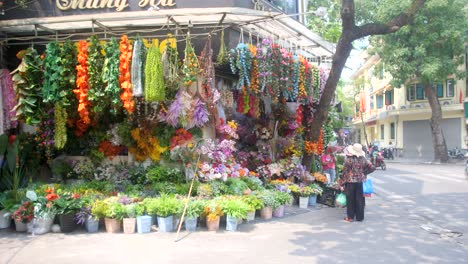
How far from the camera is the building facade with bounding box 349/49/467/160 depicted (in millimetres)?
29125

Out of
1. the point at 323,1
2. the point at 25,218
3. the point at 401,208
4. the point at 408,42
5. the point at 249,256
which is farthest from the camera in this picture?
the point at 408,42

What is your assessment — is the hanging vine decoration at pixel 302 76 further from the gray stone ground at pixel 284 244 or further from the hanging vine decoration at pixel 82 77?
the hanging vine decoration at pixel 82 77

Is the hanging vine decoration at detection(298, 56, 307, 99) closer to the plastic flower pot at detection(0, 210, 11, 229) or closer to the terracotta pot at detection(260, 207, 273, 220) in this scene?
the terracotta pot at detection(260, 207, 273, 220)

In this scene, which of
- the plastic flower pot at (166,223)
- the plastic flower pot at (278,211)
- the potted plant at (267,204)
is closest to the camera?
the plastic flower pot at (166,223)

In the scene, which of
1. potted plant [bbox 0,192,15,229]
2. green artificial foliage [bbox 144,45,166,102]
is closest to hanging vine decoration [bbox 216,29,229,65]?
green artificial foliage [bbox 144,45,166,102]

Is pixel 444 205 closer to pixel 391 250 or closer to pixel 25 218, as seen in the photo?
pixel 391 250

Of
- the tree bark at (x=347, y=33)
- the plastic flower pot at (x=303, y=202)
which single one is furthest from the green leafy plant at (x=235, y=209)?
the tree bark at (x=347, y=33)

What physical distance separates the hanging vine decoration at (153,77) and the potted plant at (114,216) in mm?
1893

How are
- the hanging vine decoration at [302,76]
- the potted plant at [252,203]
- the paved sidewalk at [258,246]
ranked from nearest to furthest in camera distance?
the paved sidewalk at [258,246]
the potted plant at [252,203]
the hanging vine decoration at [302,76]

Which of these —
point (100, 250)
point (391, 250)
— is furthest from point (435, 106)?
point (100, 250)

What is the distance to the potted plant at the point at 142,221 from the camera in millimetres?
7055

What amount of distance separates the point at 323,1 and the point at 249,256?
18258 millimetres

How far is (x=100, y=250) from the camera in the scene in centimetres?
607

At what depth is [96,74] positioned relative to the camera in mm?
7402
